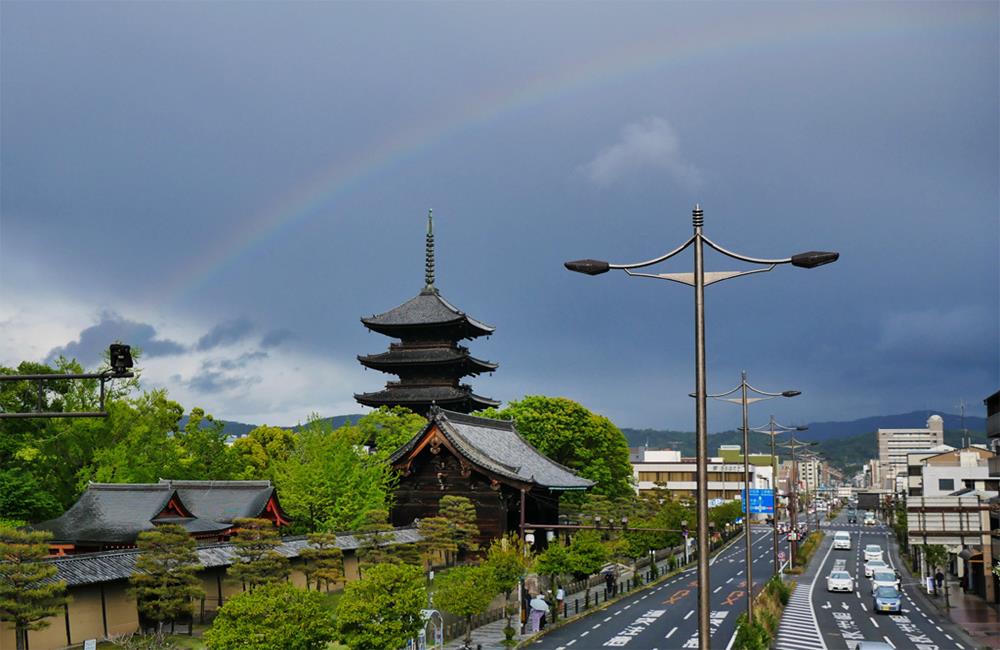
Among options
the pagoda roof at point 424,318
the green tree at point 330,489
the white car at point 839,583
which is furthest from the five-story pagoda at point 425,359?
the white car at point 839,583

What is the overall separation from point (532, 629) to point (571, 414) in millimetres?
63506

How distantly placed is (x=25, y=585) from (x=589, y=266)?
81.7 feet

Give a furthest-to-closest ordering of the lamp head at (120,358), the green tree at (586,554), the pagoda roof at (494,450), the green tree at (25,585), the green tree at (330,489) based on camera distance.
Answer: the pagoda roof at (494,450)
the green tree at (330,489)
the green tree at (586,554)
the green tree at (25,585)
the lamp head at (120,358)

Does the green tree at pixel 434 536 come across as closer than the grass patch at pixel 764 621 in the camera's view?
No

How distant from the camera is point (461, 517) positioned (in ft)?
216

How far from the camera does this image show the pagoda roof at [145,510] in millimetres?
51781

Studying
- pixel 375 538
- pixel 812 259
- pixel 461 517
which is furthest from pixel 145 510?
pixel 812 259

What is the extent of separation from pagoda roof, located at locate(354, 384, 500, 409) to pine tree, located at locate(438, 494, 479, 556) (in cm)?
3283

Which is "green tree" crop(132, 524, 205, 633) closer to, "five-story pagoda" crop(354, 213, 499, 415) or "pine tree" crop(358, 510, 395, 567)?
"pine tree" crop(358, 510, 395, 567)

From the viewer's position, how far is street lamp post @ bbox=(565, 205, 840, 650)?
16.8 metres

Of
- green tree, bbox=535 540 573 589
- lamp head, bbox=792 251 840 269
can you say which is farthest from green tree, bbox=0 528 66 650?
green tree, bbox=535 540 573 589

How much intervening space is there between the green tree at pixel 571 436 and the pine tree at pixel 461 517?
4202cm

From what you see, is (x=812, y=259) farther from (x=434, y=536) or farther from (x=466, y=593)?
(x=434, y=536)

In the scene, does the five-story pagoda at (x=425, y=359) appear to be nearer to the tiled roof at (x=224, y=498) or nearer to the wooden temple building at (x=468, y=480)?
the wooden temple building at (x=468, y=480)
